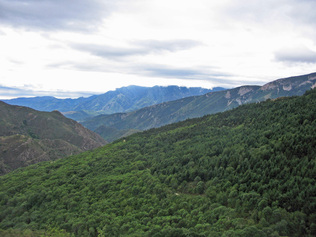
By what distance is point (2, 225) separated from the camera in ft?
→ 306

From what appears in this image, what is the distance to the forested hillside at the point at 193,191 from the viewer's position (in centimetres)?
6009

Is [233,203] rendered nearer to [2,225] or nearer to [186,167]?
[186,167]

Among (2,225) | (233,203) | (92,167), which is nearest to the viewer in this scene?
(233,203)

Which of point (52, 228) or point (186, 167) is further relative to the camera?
point (186, 167)

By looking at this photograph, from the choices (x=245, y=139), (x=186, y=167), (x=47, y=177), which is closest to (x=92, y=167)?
(x=47, y=177)

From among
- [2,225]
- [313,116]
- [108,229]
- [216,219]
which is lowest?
[2,225]

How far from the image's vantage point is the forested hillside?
60094 millimetres

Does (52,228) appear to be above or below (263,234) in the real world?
below

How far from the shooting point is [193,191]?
90.9m

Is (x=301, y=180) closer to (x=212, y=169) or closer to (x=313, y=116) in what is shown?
(x=212, y=169)

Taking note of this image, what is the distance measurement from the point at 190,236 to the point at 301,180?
39793 millimetres

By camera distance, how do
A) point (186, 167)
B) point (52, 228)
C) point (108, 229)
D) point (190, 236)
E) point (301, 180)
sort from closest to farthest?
point (190, 236) < point (301, 180) < point (108, 229) < point (52, 228) < point (186, 167)

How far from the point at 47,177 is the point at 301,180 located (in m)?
145

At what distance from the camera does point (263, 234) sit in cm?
4850
